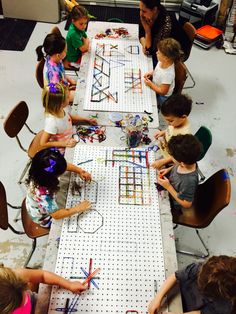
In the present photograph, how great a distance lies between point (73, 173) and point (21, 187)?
3.81 ft

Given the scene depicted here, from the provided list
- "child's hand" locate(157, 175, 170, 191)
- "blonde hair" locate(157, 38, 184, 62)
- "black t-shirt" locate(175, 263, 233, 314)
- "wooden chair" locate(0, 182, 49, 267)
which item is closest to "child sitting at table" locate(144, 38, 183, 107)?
"blonde hair" locate(157, 38, 184, 62)

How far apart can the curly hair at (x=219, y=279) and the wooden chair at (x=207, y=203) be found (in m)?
0.66

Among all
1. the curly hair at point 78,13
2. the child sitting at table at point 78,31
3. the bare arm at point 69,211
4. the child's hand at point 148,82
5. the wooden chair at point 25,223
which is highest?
the curly hair at point 78,13

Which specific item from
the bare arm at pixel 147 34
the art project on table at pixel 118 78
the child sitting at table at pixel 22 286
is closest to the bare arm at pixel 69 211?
the child sitting at table at pixel 22 286

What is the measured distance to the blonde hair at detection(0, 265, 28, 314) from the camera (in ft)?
4.59

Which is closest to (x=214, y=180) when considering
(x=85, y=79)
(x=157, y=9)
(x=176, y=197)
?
(x=176, y=197)

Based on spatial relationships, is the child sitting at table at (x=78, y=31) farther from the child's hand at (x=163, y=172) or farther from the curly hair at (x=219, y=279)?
the curly hair at (x=219, y=279)

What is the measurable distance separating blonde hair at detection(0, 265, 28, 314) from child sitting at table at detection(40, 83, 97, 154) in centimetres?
112

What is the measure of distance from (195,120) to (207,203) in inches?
72.9

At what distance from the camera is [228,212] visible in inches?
121

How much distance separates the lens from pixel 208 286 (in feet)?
4.91

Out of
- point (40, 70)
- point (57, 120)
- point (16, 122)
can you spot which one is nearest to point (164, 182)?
point (57, 120)

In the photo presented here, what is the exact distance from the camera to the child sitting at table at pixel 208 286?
4.86 feet

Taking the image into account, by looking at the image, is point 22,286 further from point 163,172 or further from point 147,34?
point 147,34
